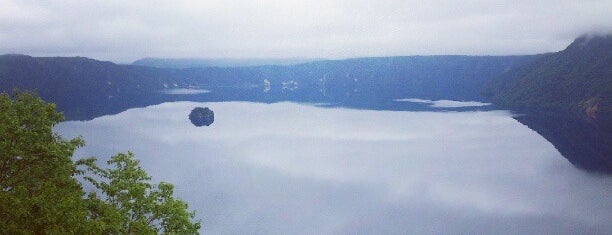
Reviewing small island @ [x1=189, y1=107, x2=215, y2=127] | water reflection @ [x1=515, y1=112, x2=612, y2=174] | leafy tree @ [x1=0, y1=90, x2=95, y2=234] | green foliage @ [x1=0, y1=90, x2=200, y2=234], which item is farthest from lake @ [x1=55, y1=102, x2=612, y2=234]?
leafy tree @ [x1=0, y1=90, x2=95, y2=234]

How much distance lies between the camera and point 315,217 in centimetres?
6400

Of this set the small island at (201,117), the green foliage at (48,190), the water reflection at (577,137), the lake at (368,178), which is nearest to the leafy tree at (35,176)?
the green foliage at (48,190)

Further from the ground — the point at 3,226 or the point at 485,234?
the point at 3,226

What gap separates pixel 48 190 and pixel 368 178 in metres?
75.0

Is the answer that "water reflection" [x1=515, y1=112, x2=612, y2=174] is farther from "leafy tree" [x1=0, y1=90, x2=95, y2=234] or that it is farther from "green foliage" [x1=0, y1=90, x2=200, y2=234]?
"leafy tree" [x1=0, y1=90, x2=95, y2=234]

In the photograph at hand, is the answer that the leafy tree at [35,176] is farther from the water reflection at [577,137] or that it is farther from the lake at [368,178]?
the water reflection at [577,137]

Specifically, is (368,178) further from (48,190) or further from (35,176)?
(48,190)

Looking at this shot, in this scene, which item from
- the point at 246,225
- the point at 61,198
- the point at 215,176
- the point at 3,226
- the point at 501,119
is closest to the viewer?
the point at 3,226

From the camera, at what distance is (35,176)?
19922mm

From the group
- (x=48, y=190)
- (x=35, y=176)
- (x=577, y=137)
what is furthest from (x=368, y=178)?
(x=577, y=137)

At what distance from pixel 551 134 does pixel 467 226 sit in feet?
329

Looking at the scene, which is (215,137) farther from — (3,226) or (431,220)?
(3,226)

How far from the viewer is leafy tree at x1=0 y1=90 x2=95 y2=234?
15594 millimetres

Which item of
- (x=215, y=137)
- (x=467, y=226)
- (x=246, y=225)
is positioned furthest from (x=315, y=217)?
(x=215, y=137)
